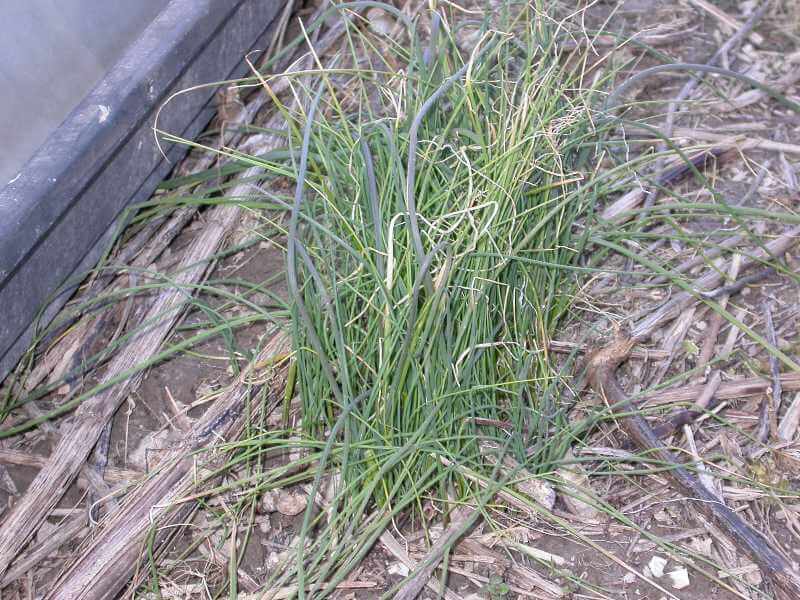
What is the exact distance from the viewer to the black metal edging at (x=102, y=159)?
5.59 ft

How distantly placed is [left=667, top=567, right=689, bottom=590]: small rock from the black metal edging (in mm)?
1359

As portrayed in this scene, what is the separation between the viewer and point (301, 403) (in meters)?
1.68

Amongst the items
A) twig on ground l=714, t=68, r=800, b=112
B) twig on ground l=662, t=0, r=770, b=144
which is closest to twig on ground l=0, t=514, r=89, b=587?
twig on ground l=662, t=0, r=770, b=144

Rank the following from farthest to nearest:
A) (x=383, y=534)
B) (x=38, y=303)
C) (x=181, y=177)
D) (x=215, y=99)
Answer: (x=215, y=99) < (x=181, y=177) < (x=38, y=303) < (x=383, y=534)

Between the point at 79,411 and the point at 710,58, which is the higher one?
the point at 79,411

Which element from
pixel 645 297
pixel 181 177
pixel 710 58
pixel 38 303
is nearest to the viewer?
pixel 38 303

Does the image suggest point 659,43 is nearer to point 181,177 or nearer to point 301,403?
point 181,177

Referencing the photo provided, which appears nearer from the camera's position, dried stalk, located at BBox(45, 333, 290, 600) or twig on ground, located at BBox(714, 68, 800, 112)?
dried stalk, located at BBox(45, 333, 290, 600)

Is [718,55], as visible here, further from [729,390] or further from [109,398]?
[109,398]

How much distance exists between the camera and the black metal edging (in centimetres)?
171

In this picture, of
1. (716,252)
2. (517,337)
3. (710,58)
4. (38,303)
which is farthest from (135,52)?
(710,58)

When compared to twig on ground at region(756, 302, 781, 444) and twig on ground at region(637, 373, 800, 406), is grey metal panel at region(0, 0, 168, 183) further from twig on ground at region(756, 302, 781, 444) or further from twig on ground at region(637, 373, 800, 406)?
twig on ground at region(756, 302, 781, 444)

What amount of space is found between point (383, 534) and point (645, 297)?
0.84 metres

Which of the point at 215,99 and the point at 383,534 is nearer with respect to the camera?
the point at 383,534
